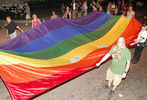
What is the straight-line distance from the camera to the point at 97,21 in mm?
7473

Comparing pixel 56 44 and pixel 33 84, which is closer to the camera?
pixel 33 84

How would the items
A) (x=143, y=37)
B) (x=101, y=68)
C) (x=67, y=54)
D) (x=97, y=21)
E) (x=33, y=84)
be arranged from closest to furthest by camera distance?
(x=33, y=84) < (x=67, y=54) < (x=143, y=37) < (x=101, y=68) < (x=97, y=21)

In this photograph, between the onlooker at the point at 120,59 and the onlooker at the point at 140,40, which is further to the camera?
the onlooker at the point at 140,40

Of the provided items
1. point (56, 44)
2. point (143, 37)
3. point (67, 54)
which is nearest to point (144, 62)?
point (143, 37)

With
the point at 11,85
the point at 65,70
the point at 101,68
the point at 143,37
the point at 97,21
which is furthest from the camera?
the point at 97,21

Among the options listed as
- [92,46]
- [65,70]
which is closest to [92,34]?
[92,46]

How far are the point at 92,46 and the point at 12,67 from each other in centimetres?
323

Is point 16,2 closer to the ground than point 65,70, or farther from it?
farther from it

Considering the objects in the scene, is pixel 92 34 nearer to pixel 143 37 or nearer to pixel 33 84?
pixel 143 37

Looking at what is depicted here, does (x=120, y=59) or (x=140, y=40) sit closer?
(x=120, y=59)

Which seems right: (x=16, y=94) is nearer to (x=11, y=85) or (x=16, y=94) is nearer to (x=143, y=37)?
(x=11, y=85)

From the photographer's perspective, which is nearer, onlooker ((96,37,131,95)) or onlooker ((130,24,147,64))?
onlooker ((96,37,131,95))

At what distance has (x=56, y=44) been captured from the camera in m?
5.41

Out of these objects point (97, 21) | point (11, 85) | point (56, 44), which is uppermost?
point (97, 21)
